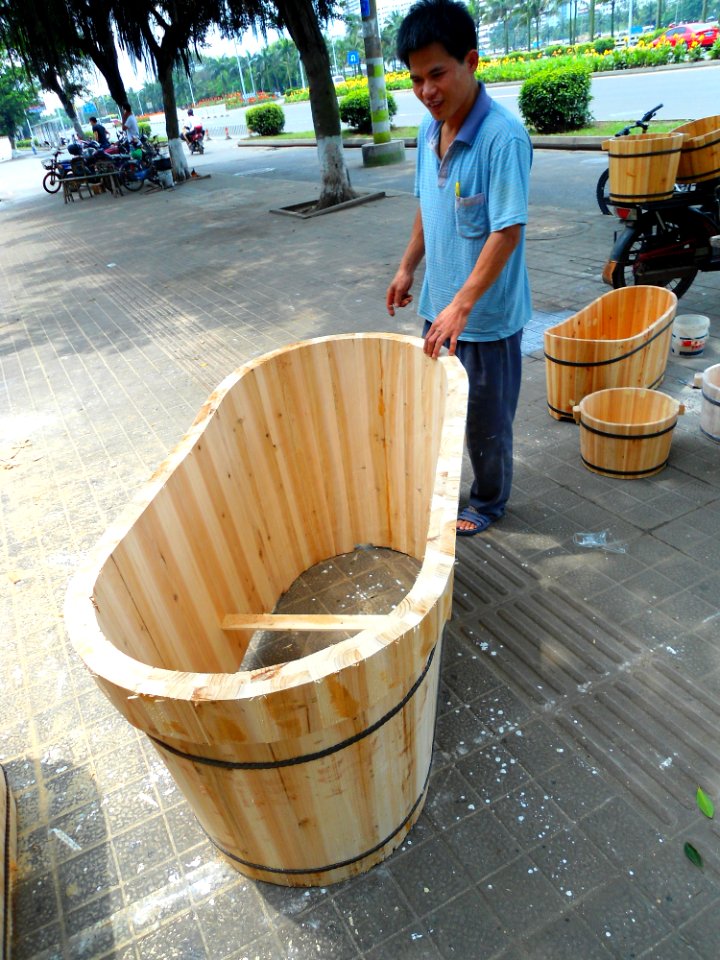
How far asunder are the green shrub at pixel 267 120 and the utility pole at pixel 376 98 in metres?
Answer: 14.3

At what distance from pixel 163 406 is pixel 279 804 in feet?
13.6

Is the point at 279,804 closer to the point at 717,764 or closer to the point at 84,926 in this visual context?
the point at 84,926

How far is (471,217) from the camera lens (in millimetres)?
2504

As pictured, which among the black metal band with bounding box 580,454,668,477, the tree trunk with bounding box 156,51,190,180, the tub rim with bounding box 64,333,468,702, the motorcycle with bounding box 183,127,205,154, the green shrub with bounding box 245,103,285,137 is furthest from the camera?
the green shrub with bounding box 245,103,285,137

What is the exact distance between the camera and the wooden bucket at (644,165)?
444 centimetres

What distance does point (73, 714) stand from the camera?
2.61 meters

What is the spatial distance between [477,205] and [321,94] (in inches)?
366

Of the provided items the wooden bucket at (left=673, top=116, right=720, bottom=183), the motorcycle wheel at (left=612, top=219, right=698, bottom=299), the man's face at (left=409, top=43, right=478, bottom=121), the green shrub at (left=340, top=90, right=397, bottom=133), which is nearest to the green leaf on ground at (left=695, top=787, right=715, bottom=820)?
the man's face at (left=409, top=43, right=478, bottom=121)

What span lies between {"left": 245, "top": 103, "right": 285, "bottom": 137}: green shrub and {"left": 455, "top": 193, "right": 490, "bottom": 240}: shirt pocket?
29.2m

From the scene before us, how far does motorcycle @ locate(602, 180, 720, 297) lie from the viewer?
483 cm

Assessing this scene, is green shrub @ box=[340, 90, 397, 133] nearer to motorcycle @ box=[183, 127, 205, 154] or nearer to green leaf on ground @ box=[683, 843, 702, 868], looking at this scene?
motorcycle @ box=[183, 127, 205, 154]

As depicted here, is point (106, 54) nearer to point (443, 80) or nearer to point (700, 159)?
point (700, 159)

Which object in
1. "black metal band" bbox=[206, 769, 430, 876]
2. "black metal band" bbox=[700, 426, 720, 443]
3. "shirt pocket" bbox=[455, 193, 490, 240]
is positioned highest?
"shirt pocket" bbox=[455, 193, 490, 240]

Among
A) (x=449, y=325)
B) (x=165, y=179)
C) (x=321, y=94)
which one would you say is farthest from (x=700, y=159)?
(x=165, y=179)
